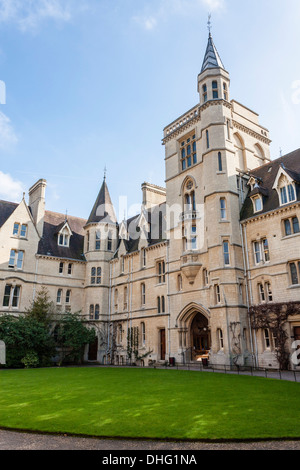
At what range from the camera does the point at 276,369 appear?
22750 millimetres

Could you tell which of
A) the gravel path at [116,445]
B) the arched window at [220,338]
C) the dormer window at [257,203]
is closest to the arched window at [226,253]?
the dormer window at [257,203]

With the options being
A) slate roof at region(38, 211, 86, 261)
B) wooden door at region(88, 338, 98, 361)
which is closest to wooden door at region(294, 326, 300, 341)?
wooden door at region(88, 338, 98, 361)

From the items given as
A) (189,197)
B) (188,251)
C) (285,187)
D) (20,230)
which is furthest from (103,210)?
(285,187)

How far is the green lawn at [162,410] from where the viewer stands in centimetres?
803

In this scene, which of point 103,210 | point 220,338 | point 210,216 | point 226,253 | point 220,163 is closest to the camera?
point 220,338

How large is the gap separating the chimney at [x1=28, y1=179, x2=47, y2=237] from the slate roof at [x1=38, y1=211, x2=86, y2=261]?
3.91 feet

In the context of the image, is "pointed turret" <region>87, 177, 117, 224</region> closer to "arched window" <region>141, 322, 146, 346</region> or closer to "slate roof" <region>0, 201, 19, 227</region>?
"slate roof" <region>0, 201, 19, 227</region>

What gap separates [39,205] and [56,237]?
413 centimetres

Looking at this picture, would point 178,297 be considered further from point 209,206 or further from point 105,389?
point 105,389

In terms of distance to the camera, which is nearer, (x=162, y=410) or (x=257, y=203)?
(x=162, y=410)

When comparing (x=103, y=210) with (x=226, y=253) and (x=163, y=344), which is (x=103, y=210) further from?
(x=226, y=253)

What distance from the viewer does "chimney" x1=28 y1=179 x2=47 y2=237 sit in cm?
3956

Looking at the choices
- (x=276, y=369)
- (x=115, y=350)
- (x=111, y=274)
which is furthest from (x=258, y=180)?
(x=115, y=350)

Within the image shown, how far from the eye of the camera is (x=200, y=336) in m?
31.5
